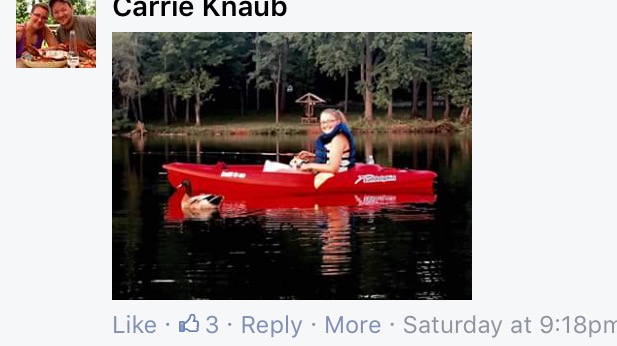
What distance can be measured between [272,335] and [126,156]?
4.17 metres

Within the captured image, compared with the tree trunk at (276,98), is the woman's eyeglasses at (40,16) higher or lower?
higher

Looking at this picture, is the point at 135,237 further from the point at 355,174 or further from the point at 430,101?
the point at 430,101

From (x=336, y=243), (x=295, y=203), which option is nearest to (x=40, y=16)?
(x=336, y=243)

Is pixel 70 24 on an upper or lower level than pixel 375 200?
upper

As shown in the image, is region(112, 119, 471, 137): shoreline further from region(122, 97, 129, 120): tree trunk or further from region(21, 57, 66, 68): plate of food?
region(21, 57, 66, 68): plate of food

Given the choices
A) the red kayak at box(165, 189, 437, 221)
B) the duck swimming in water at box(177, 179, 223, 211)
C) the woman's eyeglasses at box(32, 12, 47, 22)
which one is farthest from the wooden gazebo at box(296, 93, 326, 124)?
the woman's eyeglasses at box(32, 12, 47, 22)

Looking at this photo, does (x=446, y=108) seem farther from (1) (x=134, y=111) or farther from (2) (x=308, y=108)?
(1) (x=134, y=111)

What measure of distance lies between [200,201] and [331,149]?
996 mm

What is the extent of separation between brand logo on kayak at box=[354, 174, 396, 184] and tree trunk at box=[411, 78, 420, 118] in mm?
2075

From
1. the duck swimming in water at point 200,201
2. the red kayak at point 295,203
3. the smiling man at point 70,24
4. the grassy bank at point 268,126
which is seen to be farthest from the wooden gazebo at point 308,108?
the smiling man at point 70,24

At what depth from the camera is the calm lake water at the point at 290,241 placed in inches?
225

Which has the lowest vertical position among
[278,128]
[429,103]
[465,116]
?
[278,128]

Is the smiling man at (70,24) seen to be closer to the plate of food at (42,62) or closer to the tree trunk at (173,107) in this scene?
the plate of food at (42,62)

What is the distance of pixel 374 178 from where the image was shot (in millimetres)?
8344
